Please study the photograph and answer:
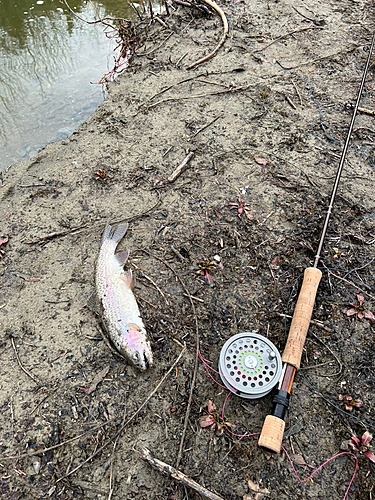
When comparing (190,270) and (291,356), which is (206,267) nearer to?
(190,270)

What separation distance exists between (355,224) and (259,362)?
237cm

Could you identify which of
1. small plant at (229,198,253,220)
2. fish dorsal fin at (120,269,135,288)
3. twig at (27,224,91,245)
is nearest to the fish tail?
twig at (27,224,91,245)

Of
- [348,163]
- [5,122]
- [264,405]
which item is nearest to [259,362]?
[264,405]

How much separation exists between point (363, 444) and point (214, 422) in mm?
1251

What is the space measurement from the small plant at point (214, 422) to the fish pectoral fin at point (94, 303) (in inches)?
60.9

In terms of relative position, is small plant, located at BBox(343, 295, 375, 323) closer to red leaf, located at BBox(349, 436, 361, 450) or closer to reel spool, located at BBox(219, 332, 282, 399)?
reel spool, located at BBox(219, 332, 282, 399)

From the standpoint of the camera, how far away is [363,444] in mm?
2697

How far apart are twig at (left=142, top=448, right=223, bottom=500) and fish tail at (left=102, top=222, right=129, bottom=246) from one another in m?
2.39

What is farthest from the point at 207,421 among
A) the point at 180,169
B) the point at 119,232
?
the point at 180,169

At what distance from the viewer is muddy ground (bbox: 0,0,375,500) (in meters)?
2.74

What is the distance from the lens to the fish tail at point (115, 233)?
13.7 feet

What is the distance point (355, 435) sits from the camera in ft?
9.10

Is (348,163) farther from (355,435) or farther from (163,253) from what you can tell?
(355,435)

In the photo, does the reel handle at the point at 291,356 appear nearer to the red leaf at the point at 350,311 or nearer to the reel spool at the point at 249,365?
the reel spool at the point at 249,365
